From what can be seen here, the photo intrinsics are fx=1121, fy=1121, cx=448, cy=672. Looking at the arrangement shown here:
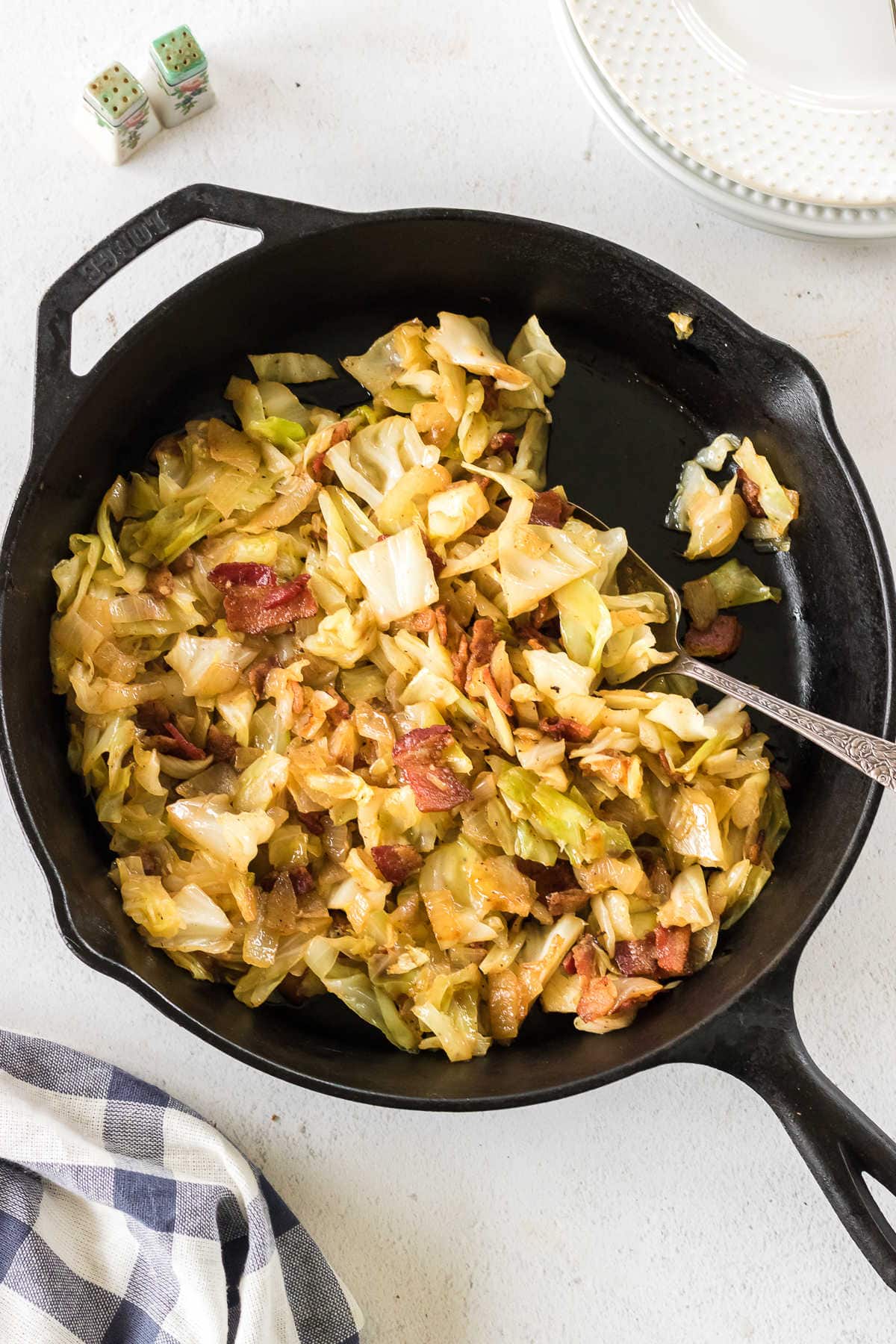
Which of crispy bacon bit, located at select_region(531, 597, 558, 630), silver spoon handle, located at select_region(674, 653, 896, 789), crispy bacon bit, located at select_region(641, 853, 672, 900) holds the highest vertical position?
crispy bacon bit, located at select_region(531, 597, 558, 630)

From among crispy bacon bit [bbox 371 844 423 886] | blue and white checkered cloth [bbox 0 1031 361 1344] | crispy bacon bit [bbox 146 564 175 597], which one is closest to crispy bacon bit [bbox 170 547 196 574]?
crispy bacon bit [bbox 146 564 175 597]

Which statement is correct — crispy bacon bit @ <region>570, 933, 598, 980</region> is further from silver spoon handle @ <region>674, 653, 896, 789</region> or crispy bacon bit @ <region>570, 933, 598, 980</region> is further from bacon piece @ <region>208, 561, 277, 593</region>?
bacon piece @ <region>208, 561, 277, 593</region>

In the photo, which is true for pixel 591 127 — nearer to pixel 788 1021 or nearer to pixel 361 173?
pixel 361 173

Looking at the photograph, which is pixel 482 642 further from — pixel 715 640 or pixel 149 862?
pixel 149 862

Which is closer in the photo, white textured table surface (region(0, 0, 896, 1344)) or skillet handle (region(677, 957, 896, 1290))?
skillet handle (region(677, 957, 896, 1290))

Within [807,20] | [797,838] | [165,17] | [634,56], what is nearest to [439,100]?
[634,56]

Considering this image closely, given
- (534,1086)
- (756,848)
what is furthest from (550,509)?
(534,1086)
